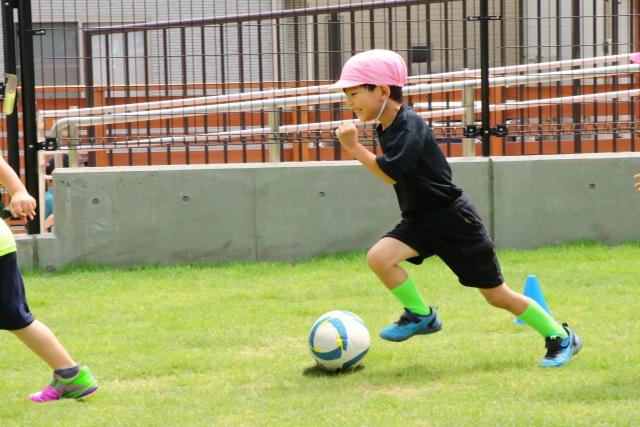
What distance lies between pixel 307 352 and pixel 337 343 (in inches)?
27.3

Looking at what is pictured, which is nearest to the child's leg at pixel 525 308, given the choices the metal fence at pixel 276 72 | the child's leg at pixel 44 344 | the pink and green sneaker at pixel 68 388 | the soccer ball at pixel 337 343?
the soccer ball at pixel 337 343

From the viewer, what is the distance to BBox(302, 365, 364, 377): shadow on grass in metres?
6.22

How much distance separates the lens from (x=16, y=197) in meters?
5.37

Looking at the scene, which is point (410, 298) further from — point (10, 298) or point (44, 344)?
point (10, 298)

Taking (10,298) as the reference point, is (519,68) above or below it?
above

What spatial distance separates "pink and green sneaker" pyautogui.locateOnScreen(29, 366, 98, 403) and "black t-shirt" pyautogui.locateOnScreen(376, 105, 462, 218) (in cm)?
174

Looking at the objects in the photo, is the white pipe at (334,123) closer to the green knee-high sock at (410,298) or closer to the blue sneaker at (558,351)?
the green knee-high sock at (410,298)

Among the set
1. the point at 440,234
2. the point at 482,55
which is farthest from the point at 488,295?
the point at 482,55

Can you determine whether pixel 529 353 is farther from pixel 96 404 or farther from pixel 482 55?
pixel 482 55

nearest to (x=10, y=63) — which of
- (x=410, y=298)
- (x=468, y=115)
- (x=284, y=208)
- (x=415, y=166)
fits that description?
(x=284, y=208)

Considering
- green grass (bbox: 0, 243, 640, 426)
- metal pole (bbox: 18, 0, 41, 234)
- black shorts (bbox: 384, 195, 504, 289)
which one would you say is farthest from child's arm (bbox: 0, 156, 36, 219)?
metal pole (bbox: 18, 0, 41, 234)

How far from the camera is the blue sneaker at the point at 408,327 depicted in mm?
6500

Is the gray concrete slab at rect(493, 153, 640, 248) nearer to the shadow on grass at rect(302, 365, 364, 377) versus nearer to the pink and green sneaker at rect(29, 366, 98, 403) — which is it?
the shadow on grass at rect(302, 365, 364, 377)

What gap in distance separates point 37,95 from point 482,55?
13.0ft
